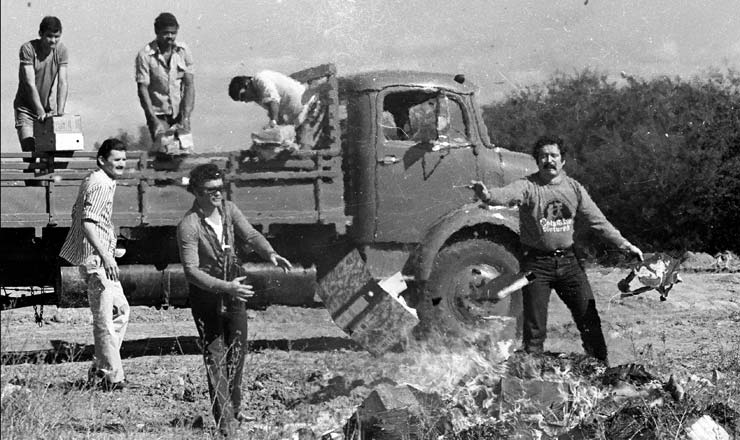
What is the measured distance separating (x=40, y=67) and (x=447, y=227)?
377cm

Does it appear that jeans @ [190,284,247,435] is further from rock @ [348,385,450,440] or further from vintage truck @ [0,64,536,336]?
vintage truck @ [0,64,536,336]

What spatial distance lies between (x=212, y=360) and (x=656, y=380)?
263cm

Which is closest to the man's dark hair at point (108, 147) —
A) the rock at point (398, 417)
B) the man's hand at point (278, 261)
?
the man's hand at point (278, 261)

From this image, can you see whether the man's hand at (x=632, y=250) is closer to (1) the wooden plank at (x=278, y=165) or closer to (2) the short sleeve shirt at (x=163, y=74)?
(1) the wooden plank at (x=278, y=165)

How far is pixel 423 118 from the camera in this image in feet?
32.6

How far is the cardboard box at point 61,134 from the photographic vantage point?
8383mm

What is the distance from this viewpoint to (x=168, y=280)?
9.22m

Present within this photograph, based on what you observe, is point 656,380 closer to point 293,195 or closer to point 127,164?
point 293,195

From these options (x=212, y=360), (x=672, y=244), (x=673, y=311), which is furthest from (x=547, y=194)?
(x=672, y=244)

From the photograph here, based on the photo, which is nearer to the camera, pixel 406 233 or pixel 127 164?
pixel 127 164

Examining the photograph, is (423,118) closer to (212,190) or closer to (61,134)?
(61,134)

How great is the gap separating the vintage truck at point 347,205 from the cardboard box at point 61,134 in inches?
3.7

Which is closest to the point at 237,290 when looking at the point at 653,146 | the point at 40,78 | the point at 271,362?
the point at 271,362

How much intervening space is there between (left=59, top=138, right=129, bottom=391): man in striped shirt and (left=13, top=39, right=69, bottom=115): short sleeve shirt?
2.07m
